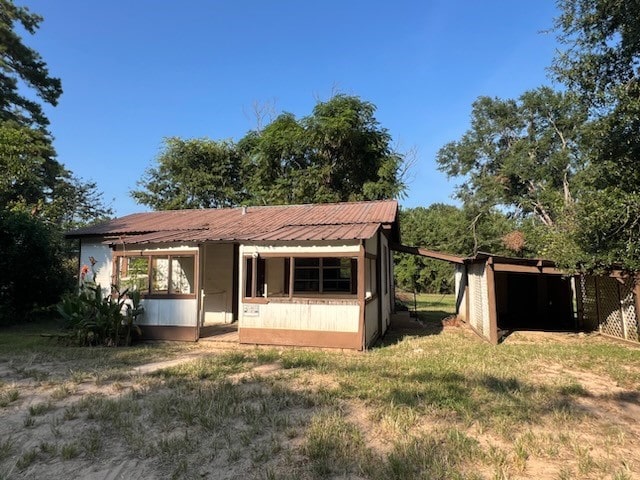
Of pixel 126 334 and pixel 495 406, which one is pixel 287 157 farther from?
pixel 495 406

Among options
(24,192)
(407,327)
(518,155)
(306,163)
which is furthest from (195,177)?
(518,155)

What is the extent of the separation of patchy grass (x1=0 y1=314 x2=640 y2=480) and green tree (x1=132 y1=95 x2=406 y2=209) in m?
17.0

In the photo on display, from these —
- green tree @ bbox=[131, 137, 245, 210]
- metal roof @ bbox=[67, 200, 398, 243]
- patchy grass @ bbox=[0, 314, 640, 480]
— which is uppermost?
green tree @ bbox=[131, 137, 245, 210]

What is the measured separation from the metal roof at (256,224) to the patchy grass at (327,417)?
2.96m

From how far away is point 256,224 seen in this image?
41.1ft

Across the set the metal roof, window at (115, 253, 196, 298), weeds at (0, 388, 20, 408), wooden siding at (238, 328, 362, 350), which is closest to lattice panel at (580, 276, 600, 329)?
the metal roof

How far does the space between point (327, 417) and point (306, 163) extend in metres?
21.9

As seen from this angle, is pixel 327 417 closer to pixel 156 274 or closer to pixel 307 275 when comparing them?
pixel 307 275

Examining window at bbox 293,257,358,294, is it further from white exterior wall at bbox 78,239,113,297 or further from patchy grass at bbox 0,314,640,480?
white exterior wall at bbox 78,239,113,297

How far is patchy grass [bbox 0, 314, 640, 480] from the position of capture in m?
3.90

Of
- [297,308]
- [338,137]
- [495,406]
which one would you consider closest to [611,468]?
[495,406]

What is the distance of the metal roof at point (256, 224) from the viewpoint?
9.96m

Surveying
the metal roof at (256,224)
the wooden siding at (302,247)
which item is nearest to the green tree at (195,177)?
the metal roof at (256,224)

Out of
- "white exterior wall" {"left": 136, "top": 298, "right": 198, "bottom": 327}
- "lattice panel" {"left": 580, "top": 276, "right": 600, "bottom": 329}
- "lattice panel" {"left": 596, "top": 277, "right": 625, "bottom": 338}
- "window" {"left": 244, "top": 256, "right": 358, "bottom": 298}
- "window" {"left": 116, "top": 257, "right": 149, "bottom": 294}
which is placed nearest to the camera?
"white exterior wall" {"left": 136, "top": 298, "right": 198, "bottom": 327}
